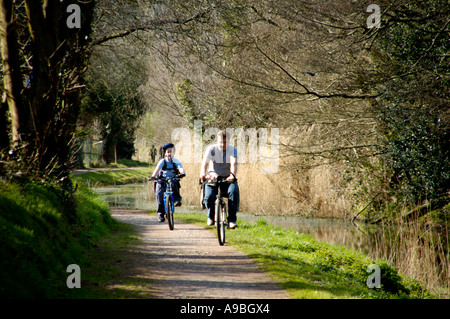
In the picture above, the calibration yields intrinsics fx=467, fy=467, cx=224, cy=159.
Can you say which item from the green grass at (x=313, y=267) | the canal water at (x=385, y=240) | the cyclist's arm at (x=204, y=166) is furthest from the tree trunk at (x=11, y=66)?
the canal water at (x=385, y=240)

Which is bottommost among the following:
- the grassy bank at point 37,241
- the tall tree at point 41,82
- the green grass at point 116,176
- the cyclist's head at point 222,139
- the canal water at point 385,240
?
the canal water at point 385,240

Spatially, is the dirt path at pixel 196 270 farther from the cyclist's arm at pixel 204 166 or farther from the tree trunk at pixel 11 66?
the tree trunk at pixel 11 66

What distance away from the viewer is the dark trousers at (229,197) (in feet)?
29.6

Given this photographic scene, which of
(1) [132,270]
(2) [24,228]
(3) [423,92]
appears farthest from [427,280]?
(2) [24,228]

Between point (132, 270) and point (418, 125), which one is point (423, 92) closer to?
point (418, 125)

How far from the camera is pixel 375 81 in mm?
12750

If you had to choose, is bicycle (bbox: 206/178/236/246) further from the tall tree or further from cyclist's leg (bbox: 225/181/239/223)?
the tall tree

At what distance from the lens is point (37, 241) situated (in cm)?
588

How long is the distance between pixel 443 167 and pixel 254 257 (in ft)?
22.3

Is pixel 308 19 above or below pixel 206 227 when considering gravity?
above

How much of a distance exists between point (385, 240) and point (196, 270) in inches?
297

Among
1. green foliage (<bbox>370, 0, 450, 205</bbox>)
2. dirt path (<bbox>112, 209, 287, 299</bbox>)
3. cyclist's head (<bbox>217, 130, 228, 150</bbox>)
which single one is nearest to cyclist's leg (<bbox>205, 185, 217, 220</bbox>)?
dirt path (<bbox>112, 209, 287, 299</bbox>)

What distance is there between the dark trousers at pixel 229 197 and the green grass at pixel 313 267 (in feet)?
2.64
